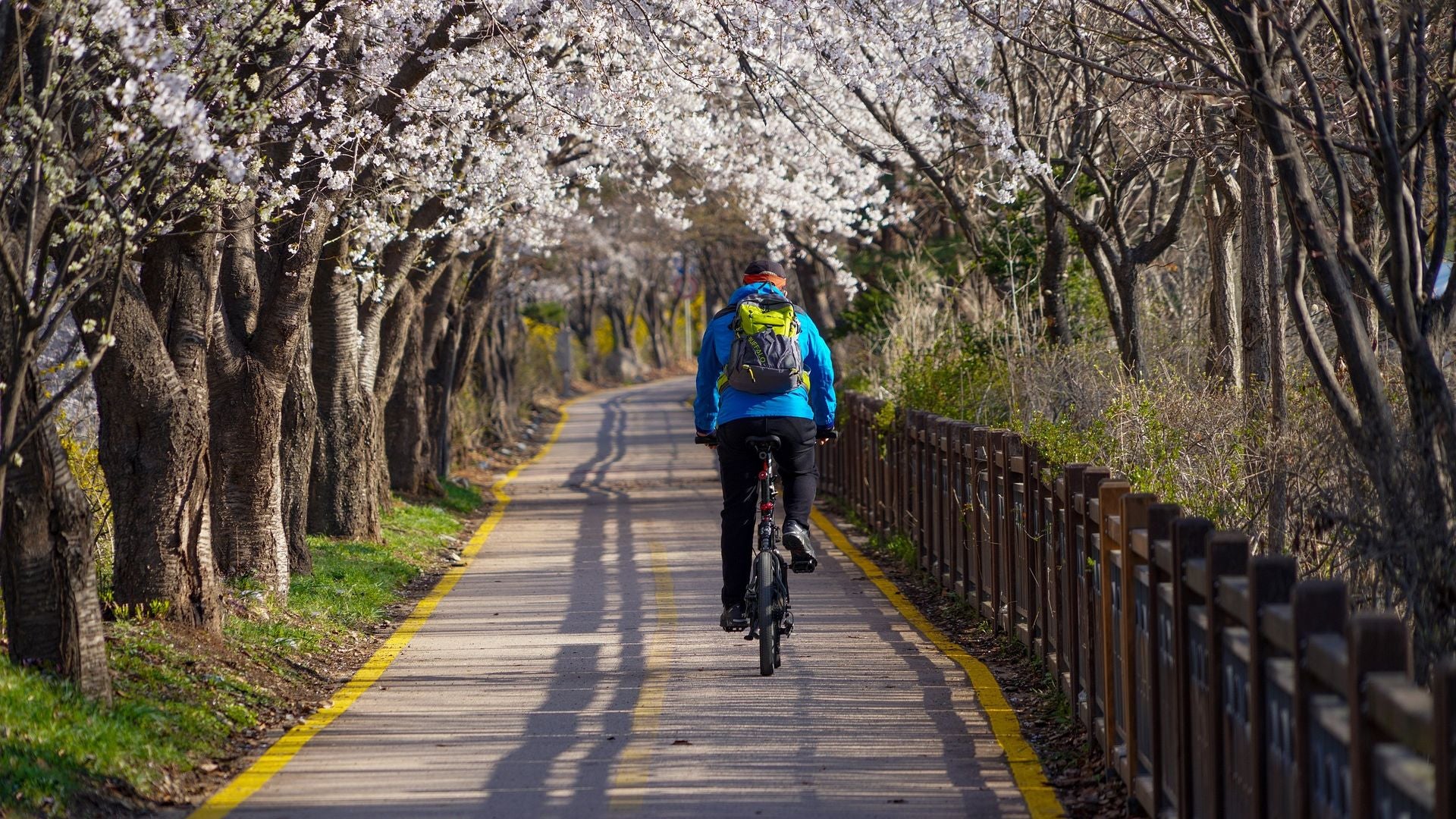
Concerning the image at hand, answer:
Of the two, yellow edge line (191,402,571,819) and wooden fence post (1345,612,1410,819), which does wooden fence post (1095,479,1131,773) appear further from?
yellow edge line (191,402,571,819)

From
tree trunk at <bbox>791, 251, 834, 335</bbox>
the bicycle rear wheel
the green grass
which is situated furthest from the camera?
tree trunk at <bbox>791, 251, 834, 335</bbox>

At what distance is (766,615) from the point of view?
8.27 m

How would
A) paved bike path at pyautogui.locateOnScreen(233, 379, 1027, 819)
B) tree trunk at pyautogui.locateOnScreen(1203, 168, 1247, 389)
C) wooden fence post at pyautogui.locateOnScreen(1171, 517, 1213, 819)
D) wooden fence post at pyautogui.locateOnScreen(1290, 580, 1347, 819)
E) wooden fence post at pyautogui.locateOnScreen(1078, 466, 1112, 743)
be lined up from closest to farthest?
wooden fence post at pyautogui.locateOnScreen(1290, 580, 1347, 819)
wooden fence post at pyautogui.locateOnScreen(1171, 517, 1213, 819)
paved bike path at pyautogui.locateOnScreen(233, 379, 1027, 819)
wooden fence post at pyautogui.locateOnScreen(1078, 466, 1112, 743)
tree trunk at pyautogui.locateOnScreen(1203, 168, 1247, 389)

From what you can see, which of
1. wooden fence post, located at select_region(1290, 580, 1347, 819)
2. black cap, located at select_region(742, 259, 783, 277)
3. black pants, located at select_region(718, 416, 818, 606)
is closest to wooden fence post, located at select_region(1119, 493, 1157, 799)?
wooden fence post, located at select_region(1290, 580, 1347, 819)

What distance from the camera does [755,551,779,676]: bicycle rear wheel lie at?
8289 millimetres

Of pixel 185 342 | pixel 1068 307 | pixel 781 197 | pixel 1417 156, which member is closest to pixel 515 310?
pixel 781 197

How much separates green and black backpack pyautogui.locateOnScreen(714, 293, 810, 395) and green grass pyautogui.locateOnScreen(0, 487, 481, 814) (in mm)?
3007

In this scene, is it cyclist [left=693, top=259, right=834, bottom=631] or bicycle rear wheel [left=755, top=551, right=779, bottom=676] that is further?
cyclist [left=693, top=259, right=834, bottom=631]

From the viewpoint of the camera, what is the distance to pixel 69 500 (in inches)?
271

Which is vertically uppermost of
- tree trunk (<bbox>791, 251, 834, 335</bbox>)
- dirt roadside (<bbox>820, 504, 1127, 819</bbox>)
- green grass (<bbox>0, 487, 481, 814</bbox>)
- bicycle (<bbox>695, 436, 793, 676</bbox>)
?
tree trunk (<bbox>791, 251, 834, 335</bbox>)

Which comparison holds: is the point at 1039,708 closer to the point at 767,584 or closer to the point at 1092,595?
the point at 1092,595

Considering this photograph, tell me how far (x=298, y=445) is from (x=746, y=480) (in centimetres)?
551

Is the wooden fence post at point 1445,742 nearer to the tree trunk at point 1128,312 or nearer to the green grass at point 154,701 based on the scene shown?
the green grass at point 154,701

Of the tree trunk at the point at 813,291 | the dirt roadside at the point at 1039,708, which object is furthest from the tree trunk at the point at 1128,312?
the tree trunk at the point at 813,291
